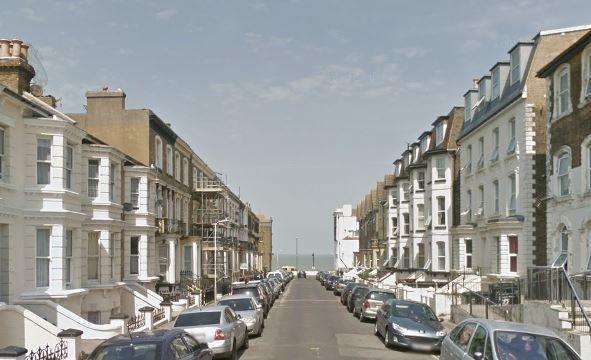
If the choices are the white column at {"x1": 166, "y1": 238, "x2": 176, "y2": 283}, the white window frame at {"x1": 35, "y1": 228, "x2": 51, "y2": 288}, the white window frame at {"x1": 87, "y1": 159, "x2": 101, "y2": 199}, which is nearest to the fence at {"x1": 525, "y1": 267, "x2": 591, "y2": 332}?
the white window frame at {"x1": 35, "y1": 228, "x2": 51, "y2": 288}

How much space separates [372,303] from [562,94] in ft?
37.3

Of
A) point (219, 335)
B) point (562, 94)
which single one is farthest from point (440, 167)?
point (219, 335)

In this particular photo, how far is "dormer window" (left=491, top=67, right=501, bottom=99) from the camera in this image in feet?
108

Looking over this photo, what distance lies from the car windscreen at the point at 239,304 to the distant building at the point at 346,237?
93756 mm

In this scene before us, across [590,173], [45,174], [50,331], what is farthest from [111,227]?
[590,173]

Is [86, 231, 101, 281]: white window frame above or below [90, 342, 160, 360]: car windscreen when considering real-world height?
above

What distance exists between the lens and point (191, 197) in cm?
4784

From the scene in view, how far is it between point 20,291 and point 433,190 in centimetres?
3090

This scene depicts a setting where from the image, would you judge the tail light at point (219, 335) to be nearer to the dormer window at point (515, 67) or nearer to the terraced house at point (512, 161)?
the terraced house at point (512, 161)

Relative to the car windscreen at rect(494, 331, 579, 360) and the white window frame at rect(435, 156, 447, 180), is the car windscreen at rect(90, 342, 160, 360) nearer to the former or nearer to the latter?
the car windscreen at rect(494, 331, 579, 360)

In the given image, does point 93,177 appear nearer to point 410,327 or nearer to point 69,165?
point 69,165

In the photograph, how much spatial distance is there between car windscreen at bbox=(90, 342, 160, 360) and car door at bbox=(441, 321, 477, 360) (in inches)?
221

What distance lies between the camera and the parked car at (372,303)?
2741 centimetres

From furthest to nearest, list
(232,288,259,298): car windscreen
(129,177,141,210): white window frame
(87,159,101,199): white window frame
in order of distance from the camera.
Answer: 1. (129,177,141,210): white window frame
2. (232,288,259,298): car windscreen
3. (87,159,101,199): white window frame
